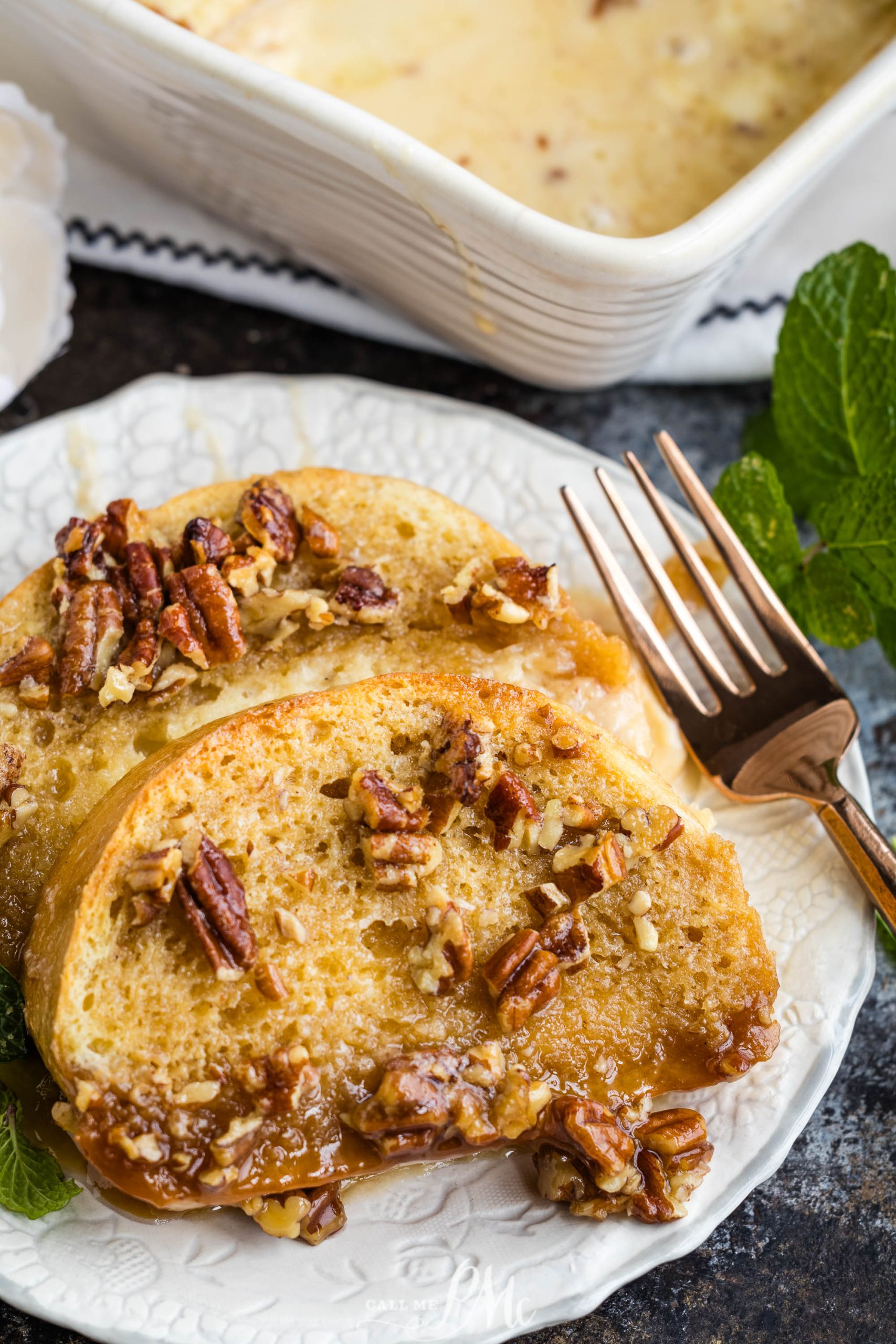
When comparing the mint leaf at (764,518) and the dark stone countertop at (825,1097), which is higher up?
the mint leaf at (764,518)

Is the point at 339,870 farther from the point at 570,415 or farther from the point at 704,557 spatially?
the point at 570,415

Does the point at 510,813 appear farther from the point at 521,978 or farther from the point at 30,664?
the point at 30,664

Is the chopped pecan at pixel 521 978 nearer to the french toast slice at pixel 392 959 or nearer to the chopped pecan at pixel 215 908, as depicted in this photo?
the french toast slice at pixel 392 959

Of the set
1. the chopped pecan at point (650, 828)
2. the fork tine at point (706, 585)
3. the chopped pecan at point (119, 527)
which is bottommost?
the chopped pecan at point (119, 527)

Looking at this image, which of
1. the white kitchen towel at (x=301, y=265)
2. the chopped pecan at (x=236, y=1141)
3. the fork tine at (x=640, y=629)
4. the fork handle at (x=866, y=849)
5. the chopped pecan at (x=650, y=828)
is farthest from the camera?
the white kitchen towel at (x=301, y=265)

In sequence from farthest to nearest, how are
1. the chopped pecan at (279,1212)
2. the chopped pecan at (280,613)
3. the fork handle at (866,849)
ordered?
the fork handle at (866,849) → the chopped pecan at (280,613) → the chopped pecan at (279,1212)

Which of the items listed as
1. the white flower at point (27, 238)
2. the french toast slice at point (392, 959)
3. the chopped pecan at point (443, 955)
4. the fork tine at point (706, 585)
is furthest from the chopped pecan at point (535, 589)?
the white flower at point (27, 238)

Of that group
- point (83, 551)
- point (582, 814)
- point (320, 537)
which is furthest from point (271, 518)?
point (582, 814)

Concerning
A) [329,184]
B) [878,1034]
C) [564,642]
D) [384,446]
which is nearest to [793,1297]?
[878,1034]
